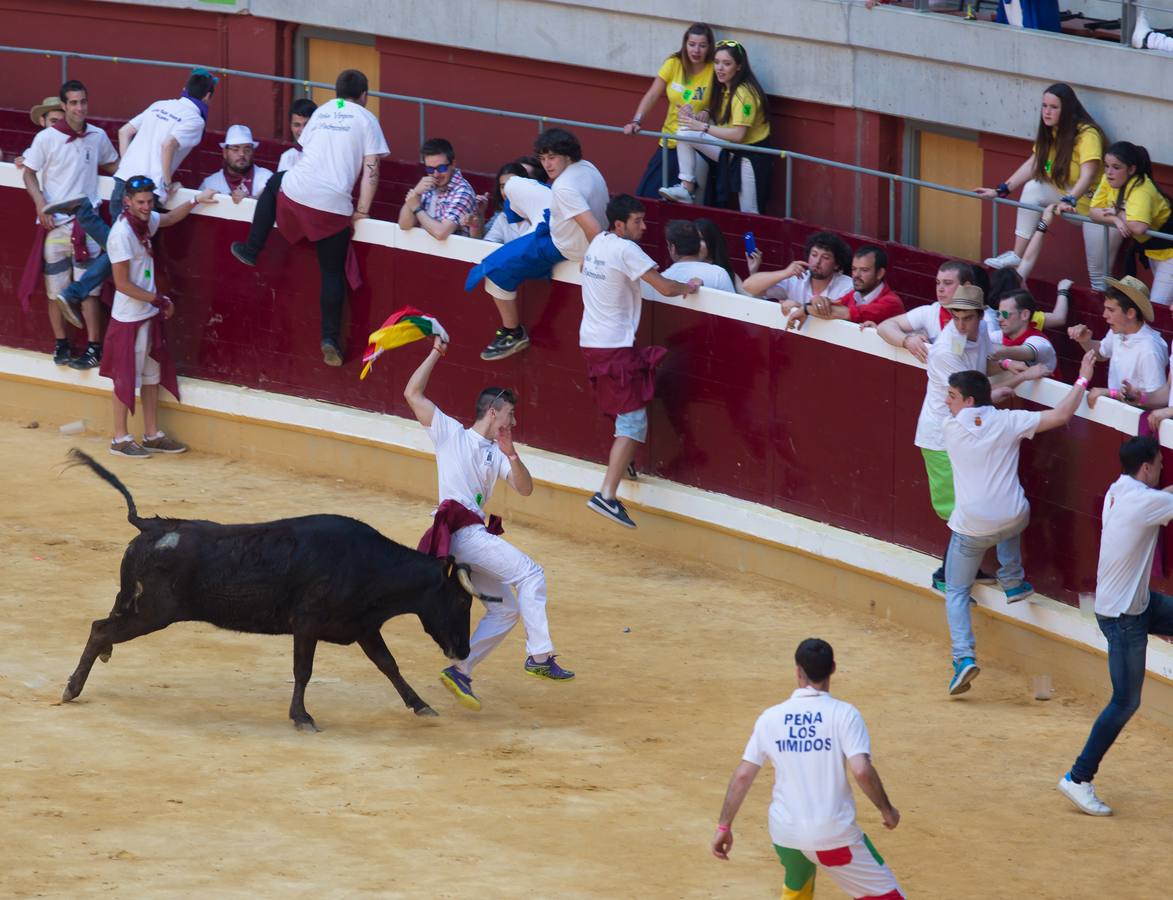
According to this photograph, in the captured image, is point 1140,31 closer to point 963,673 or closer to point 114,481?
point 963,673

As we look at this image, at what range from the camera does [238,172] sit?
15.5 meters

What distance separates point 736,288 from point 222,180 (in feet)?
13.8

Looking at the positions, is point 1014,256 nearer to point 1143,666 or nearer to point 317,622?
point 1143,666

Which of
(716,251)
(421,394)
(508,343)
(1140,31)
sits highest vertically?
(1140,31)

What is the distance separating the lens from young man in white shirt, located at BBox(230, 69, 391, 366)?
47.2ft

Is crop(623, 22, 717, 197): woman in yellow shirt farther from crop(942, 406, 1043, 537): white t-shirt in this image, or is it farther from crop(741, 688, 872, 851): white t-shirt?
crop(741, 688, 872, 851): white t-shirt

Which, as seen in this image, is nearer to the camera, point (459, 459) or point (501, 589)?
point (459, 459)

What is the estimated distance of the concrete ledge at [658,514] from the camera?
11398 millimetres

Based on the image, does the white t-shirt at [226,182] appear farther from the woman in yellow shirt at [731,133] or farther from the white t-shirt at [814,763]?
the white t-shirt at [814,763]

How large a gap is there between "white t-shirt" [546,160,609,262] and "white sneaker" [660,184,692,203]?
718 mm

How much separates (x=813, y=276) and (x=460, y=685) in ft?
10.5

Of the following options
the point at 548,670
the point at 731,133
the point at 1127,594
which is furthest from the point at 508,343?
the point at 1127,594

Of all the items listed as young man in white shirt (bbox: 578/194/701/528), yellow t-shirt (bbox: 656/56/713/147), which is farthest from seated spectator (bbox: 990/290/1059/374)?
yellow t-shirt (bbox: 656/56/713/147)

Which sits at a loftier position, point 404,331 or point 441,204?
point 441,204
